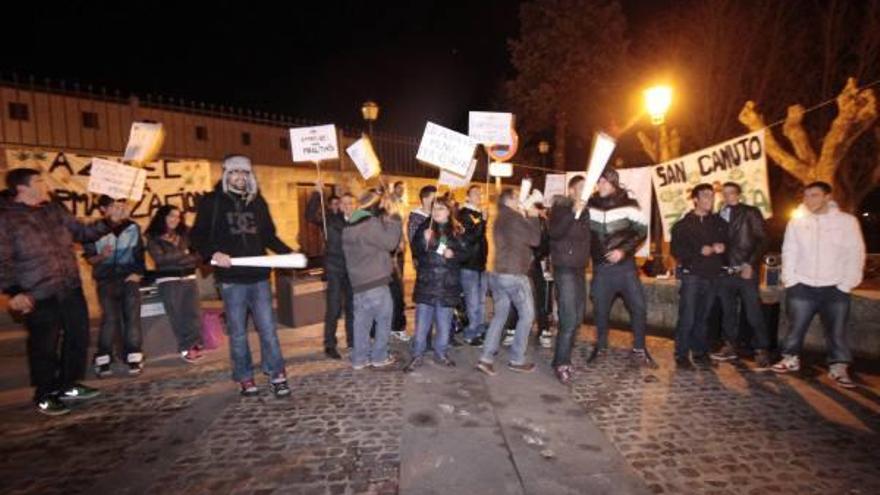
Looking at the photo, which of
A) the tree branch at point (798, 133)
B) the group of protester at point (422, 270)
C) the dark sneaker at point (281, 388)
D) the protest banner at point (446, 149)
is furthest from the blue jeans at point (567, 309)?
the tree branch at point (798, 133)

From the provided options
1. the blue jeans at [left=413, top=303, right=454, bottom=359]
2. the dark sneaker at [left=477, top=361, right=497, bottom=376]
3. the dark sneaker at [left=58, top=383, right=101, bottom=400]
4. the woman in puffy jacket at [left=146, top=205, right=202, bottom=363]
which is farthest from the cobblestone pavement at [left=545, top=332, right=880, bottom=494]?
the dark sneaker at [left=58, top=383, right=101, bottom=400]

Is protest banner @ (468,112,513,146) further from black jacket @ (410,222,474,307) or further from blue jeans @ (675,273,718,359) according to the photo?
blue jeans @ (675,273,718,359)

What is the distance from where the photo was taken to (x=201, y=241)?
16.3ft

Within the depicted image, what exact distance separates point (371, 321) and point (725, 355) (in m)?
4.28

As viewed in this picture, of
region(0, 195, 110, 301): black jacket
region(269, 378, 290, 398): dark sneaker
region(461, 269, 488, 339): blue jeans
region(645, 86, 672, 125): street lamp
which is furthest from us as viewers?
region(645, 86, 672, 125): street lamp

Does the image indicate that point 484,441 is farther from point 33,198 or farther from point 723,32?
point 723,32

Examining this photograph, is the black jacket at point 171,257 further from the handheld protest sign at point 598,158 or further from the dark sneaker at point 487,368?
the handheld protest sign at point 598,158

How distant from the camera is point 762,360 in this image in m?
5.87

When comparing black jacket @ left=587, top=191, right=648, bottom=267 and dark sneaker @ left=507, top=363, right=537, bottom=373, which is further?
dark sneaker @ left=507, top=363, right=537, bottom=373

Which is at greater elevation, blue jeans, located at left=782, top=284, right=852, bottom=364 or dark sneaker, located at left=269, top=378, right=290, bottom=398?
blue jeans, located at left=782, top=284, right=852, bottom=364

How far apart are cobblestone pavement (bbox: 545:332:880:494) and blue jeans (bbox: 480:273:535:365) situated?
764 millimetres

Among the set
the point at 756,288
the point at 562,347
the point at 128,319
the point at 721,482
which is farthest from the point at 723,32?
the point at 128,319

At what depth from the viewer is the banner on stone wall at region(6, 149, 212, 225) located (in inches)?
324

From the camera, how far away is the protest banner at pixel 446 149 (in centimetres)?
619
